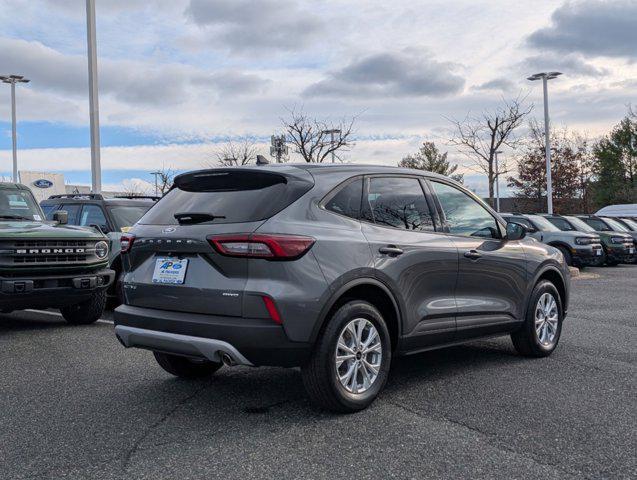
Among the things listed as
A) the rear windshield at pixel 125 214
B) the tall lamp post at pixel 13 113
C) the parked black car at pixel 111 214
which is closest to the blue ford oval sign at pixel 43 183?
the tall lamp post at pixel 13 113

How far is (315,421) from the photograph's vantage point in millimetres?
4492

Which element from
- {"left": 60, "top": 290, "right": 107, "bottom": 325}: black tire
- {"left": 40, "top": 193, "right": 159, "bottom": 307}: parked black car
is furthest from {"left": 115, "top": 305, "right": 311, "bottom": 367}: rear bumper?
{"left": 40, "top": 193, "right": 159, "bottom": 307}: parked black car

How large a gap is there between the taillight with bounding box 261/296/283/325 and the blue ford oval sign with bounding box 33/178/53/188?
156ft

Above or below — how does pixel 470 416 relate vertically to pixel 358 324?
below

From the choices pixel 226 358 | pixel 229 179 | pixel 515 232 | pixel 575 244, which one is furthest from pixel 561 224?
pixel 226 358

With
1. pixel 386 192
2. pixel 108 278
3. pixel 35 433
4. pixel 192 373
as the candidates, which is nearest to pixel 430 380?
pixel 386 192

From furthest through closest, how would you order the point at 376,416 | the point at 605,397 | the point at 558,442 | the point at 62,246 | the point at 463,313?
the point at 62,246 → the point at 463,313 → the point at 605,397 → the point at 376,416 → the point at 558,442

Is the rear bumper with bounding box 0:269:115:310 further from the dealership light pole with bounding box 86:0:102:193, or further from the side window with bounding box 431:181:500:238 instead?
the dealership light pole with bounding box 86:0:102:193

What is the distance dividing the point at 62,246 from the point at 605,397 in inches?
237

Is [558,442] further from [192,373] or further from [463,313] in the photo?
[192,373]

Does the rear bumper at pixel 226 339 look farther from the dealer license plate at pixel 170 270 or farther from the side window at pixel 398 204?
the side window at pixel 398 204

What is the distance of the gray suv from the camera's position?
14.0 feet

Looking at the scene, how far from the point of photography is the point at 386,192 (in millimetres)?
5184

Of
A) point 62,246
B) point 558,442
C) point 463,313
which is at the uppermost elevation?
point 62,246
